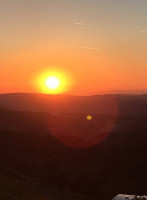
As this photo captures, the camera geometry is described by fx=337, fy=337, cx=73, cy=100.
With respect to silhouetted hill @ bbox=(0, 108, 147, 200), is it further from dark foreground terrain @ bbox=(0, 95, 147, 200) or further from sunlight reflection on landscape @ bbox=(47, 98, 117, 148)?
sunlight reflection on landscape @ bbox=(47, 98, 117, 148)

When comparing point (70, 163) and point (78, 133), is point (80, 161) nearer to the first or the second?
point (70, 163)

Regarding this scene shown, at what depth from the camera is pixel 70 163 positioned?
58.2 meters

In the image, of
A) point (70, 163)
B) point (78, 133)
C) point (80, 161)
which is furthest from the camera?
point (78, 133)

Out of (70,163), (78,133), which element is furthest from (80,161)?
(78,133)

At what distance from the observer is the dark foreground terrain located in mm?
33375

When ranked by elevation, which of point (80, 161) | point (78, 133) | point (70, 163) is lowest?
point (70, 163)

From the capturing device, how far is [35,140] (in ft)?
244

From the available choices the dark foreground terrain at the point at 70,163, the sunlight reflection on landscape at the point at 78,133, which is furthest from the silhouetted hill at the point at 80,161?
the sunlight reflection on landscape at the point at 78,133

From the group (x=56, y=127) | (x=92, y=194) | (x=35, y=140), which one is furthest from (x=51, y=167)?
(x=56, y=127)

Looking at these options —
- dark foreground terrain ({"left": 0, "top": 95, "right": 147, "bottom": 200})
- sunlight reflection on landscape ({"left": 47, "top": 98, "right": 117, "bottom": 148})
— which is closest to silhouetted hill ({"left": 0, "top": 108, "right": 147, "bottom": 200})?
dark foreground terrain ({"left": 0, "top": 95, "right": 147, "bottom": 200})

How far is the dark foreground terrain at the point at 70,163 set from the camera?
33375mm

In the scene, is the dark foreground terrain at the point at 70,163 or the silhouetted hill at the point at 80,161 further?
the silhouetted hill at the point at 80,161

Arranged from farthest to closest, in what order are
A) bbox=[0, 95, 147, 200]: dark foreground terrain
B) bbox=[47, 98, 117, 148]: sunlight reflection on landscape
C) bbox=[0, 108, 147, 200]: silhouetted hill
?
1. bbox=[47, 98, 117, 148]: sunlight reflection on landscape
2. bbox=[0, 108, 147, 200]: silhouetted hill
3. bbox=[0, 95, 147, 200]: dark foreground terrain

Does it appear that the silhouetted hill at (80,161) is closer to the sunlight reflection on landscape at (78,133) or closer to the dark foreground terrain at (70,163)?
the dark foreground terrain at (70,163)
